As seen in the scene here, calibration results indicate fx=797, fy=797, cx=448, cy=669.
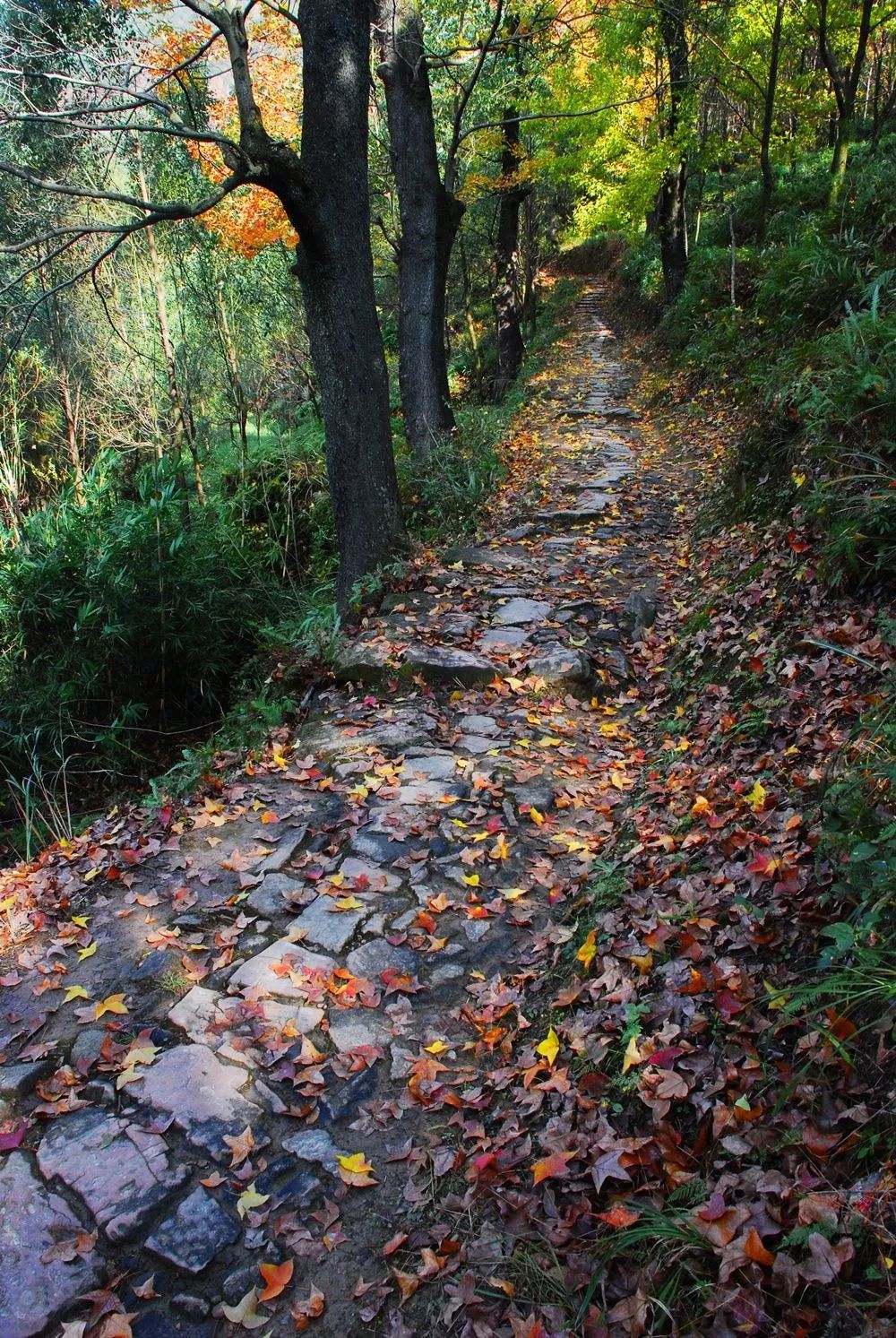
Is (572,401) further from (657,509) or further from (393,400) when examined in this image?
(657,509)

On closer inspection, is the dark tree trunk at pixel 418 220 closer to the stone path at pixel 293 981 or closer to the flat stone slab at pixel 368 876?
the stone path at pixel 293 981

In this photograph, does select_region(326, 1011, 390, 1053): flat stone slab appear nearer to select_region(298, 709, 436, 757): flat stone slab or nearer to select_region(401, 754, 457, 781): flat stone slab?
select_region(401, 754, 457, 781): flat stone slab

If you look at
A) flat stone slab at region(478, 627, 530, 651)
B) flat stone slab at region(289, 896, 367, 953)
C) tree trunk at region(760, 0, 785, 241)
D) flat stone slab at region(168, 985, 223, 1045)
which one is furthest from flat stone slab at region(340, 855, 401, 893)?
tree trunk at region(760, 0, 785, 241)

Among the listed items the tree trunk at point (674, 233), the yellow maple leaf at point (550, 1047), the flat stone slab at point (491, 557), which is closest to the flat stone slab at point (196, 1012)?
the yellow maple leaf at point (550, 1047)

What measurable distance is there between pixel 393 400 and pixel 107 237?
243 inches

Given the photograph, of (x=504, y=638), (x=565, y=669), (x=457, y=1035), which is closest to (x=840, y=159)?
(x=504, y=638)

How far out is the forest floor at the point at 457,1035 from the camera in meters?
1.93

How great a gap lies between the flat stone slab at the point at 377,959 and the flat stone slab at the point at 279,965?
9 cm

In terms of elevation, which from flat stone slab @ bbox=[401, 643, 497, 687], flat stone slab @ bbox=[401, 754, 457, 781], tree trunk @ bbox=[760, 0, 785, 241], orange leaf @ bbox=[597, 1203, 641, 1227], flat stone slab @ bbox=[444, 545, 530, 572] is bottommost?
orange leaf @ bbox=[597, 1203, 641, 1227]

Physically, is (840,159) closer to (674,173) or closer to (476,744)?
(674,173)

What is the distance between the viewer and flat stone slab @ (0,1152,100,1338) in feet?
6.77

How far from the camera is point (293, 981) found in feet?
10.3

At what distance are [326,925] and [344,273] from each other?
4.96 meters

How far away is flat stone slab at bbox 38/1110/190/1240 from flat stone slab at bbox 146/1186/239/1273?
73 mm
